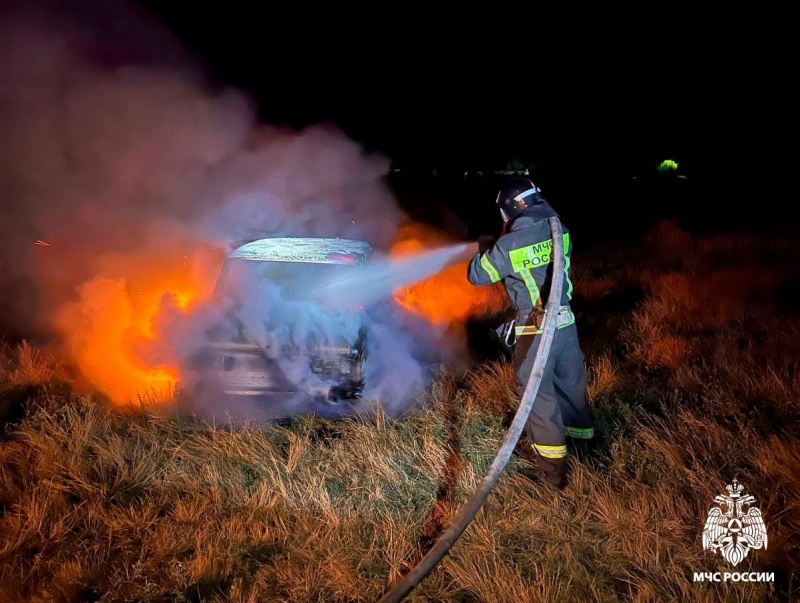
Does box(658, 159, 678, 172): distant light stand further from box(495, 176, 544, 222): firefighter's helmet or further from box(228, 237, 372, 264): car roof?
box(495, 176, 544, 222): firefighter's helmet

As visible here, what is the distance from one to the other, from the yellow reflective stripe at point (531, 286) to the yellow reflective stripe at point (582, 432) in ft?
3.11

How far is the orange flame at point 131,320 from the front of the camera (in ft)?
14.3

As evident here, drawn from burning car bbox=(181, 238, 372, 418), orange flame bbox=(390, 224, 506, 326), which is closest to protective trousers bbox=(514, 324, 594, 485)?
burning car bbox=(181, 238, 372, 418)

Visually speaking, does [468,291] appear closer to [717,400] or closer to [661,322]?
[661,322]

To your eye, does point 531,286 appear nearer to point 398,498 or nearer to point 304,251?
point 398,498

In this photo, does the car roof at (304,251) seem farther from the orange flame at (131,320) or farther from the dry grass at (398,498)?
the dry grass at (398,498)

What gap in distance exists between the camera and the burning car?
368cm

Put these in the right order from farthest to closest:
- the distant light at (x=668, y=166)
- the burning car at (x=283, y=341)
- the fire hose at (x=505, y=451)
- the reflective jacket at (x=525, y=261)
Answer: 1. the distant light at (x=668, y=166)
2. the burning car at (x=283, y=341)
3. the reflective jacket at (x=525, y=261)
4. the fire hose at (x=505, y=451)

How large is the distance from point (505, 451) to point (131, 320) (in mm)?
3817

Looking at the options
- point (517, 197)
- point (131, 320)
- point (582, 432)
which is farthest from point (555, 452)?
point (131, 320)

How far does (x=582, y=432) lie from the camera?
3453 mm

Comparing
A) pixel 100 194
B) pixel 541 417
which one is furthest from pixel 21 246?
pixel 541 417

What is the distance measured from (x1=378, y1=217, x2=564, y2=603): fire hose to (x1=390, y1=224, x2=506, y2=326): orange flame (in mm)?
3733

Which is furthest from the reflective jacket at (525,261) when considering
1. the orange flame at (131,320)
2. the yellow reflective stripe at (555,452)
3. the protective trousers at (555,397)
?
the orange flame at (131,320)
